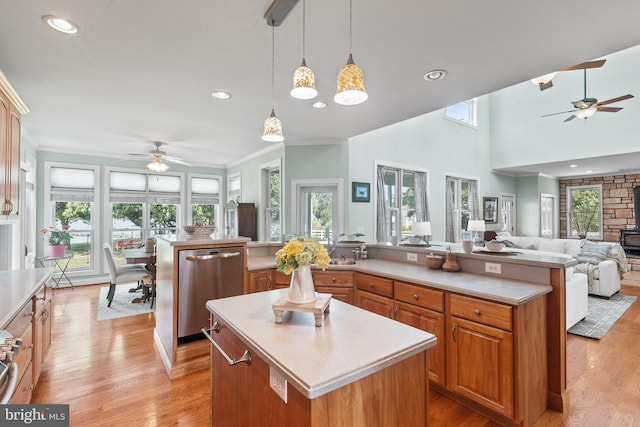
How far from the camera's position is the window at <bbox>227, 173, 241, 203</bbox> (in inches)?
279

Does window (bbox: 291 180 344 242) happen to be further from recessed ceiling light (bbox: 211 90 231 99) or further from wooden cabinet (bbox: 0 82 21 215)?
wooden cabinet (bbox: 0 82 21 215)

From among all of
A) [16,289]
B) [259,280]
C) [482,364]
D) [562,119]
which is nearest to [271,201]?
[259,280]

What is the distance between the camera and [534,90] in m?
6.99

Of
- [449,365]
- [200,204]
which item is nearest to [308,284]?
[449,365]

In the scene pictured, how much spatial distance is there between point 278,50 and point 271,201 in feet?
12.7

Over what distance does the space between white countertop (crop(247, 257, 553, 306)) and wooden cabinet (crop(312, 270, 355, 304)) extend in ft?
0.25

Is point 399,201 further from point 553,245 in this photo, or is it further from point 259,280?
point 259,280

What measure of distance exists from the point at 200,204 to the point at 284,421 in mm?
7051

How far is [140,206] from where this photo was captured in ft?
21.6

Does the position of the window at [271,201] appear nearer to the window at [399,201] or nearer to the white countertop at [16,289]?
the window at [399,201]

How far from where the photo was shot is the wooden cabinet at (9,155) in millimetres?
2299

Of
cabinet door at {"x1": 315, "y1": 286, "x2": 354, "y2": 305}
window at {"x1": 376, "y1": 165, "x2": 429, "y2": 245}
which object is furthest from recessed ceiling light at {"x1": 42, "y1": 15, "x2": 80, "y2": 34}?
window at {"x1": 376, "y1": 165, "x2": 429, "y2": 245}

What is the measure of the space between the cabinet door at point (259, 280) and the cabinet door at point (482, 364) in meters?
1.95

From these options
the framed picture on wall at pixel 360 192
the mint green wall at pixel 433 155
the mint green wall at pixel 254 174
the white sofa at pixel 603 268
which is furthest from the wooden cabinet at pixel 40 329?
the white sofa at pixel 603 268
